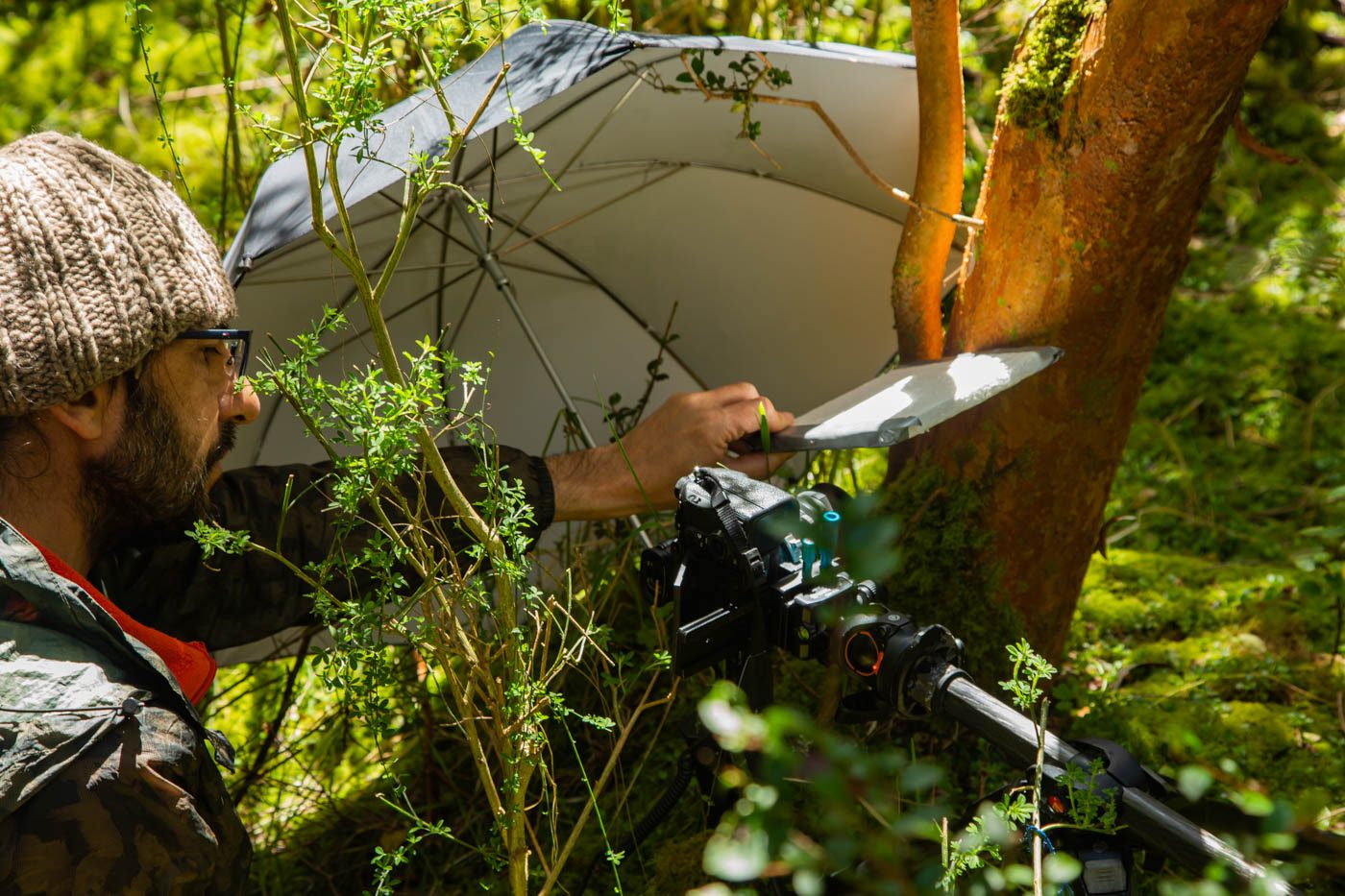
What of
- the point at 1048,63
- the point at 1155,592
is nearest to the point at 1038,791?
the point at 1048,63

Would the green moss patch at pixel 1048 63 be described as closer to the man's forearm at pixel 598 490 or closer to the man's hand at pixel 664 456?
the man's hand at pixel 664 456

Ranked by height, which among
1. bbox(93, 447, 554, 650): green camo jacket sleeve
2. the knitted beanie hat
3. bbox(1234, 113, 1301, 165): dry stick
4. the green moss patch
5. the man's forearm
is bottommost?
bbox(93, 447, 554, 650): green camo jacket sleeve

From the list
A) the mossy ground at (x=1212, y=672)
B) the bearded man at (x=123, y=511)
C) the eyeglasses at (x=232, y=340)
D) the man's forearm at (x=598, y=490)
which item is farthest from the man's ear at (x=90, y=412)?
the mossy ground at (x=1212, y=672)

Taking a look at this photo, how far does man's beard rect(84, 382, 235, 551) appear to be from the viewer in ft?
6.60

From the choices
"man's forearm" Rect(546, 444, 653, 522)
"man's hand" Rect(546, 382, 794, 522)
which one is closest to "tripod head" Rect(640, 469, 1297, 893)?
"man's hand" Rect(546, 382, 794, 522)

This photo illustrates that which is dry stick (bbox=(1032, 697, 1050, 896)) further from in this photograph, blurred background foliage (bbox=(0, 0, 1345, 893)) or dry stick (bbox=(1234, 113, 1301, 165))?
dry stick (bbox=(1234, 113, 1301, 165))

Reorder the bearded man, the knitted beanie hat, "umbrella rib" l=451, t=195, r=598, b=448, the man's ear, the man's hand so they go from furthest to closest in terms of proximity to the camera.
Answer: "umbrella rib" l=451, t=195, r=598, b=448, the man's hand, the man's ear, the knitted beanie hat, the bearded man

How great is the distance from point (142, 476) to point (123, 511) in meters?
0.13

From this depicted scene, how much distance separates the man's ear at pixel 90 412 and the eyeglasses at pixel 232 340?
159 mm

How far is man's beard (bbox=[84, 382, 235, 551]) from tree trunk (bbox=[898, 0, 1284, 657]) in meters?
1.56

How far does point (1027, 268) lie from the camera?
2.29m

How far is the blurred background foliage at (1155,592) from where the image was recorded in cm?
250

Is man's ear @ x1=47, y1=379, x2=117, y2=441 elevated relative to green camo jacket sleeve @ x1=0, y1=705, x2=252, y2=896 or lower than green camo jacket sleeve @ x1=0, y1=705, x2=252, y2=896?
elevated

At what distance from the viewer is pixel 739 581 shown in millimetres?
1686
